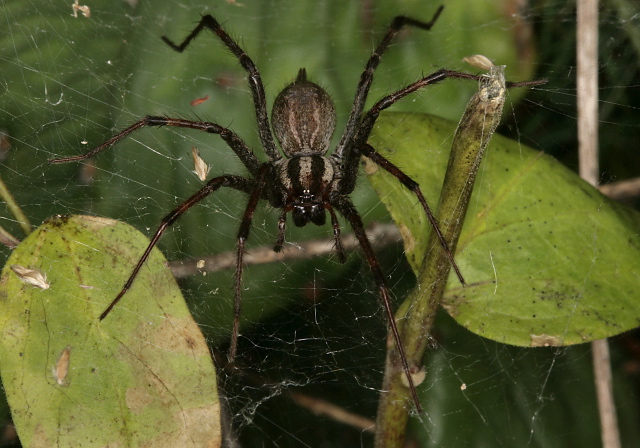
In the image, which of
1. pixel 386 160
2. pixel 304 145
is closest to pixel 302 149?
pixel 304 145

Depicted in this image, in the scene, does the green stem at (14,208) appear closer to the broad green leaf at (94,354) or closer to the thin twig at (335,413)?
the broad green leaf at (94,354)

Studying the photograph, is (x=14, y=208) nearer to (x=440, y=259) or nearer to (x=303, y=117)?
(x=303, y=117)

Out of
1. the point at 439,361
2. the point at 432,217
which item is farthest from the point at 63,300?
the point at 439,361

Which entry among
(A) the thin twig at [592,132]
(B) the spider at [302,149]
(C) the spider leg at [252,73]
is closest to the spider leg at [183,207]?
(B) the spider at [302,149]

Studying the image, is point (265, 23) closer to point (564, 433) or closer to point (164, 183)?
point (164, 183)

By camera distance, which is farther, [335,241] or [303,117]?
[303,117]

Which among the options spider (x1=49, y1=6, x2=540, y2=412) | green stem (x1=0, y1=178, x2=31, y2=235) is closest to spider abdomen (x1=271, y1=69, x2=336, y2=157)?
spider (x1=49, y1=6, x2=540, y2=412)

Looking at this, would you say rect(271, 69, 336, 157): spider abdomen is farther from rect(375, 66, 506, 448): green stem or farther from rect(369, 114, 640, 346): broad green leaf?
rect(375, 66, 506, 448): green stem
